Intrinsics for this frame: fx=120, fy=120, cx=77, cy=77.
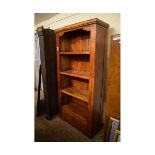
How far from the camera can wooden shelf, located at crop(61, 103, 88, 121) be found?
1808mm

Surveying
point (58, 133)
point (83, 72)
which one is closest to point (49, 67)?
point (83, 72)

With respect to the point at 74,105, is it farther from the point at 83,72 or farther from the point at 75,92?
the point at 83,72

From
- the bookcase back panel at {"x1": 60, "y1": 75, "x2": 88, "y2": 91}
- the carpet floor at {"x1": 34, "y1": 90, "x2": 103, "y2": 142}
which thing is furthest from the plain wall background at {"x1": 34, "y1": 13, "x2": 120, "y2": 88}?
the carpet floor at {"x1": 34, "y1": 90, "x2": 103, "y2": 142}

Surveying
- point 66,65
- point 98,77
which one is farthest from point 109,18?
point 66,65

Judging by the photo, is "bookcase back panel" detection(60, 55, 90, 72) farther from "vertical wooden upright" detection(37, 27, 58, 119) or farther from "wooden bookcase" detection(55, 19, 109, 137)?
"vertical wooden upright" detection(37, 27, 58, 119)

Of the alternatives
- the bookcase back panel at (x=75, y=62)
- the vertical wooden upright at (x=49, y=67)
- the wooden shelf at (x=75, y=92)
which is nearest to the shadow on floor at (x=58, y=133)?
the vertical wooden upright at (x=49, y=67)

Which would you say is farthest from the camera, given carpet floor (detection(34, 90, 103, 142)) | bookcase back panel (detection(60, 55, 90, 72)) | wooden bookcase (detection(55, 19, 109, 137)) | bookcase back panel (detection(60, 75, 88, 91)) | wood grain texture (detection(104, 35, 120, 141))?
bookcase back panel (detection(60, 75, 88, 91))

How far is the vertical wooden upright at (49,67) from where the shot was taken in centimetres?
187

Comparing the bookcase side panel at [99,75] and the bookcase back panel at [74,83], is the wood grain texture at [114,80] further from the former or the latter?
the bookcase back panel at [74,83]

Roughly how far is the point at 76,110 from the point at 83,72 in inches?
25.1

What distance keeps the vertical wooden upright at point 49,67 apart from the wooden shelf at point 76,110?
239mm
